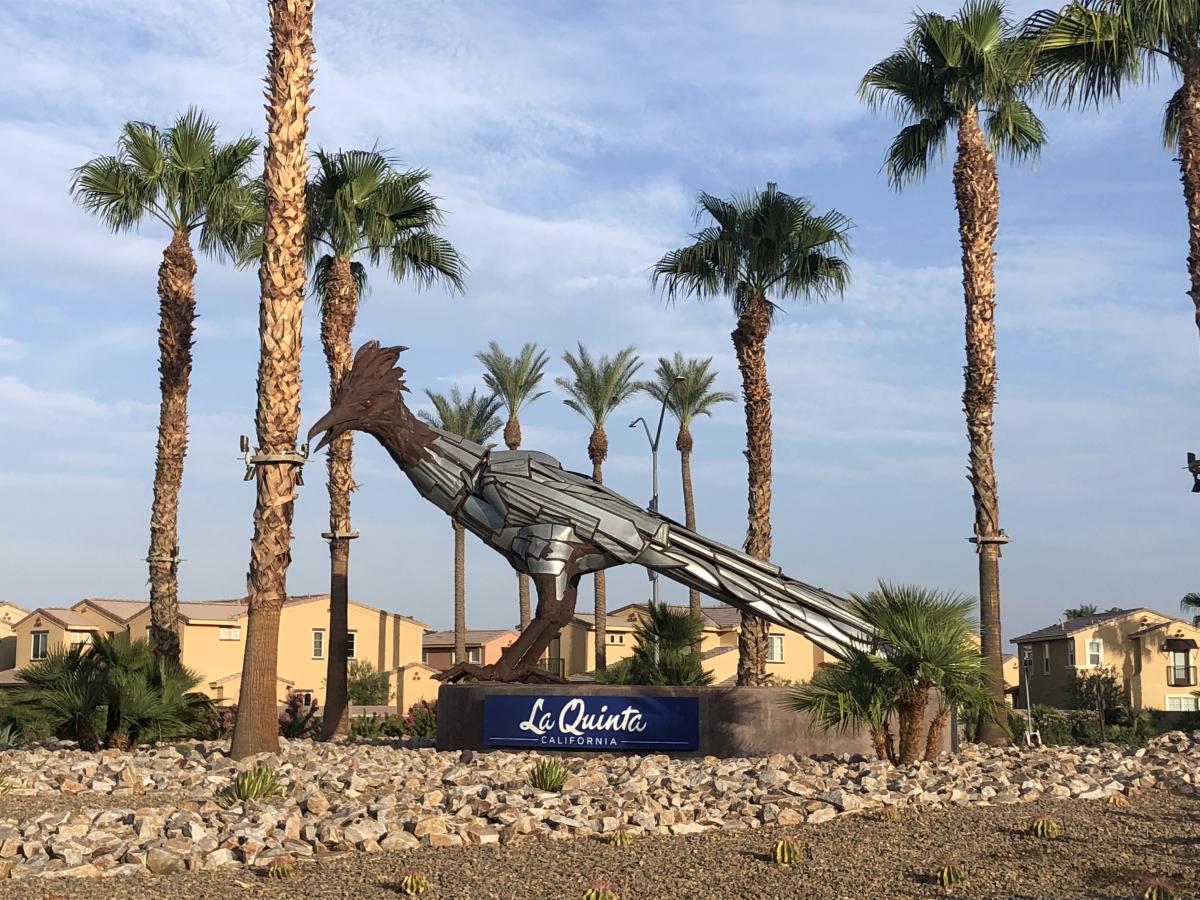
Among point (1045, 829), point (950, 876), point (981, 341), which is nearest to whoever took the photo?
point (950, 876)

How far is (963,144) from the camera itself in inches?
966

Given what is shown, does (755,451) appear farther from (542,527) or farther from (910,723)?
(910,723)

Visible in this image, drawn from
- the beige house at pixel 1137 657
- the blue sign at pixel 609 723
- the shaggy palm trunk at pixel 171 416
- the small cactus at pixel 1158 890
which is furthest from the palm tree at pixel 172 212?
the beige house at pixel 1137 657

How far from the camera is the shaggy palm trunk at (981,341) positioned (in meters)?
22.8

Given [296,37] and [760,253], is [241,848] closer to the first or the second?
[296,37]

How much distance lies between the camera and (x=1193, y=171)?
19000mm

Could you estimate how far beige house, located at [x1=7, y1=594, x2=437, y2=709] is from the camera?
171 feet

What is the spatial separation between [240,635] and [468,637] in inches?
635

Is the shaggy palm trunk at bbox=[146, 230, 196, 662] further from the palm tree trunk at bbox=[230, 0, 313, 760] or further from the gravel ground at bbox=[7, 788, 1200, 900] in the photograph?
the gravel ground at bbox=[7, 788, 1200, 900]

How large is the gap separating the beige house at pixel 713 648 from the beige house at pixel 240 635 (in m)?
6.97

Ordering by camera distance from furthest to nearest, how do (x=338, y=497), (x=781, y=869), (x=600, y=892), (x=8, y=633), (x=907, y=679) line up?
(x=8, y=633)
(x=338, y=497)
(x=907, y=679)
(x=781, y=869)
(x=600, y=892)

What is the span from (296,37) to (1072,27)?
11545mm

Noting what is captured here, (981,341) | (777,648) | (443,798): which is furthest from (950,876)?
(777,648)

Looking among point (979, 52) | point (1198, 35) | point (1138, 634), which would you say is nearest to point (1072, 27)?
point (1198, 35)
